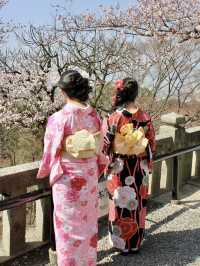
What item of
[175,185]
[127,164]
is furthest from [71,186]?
[175,185]

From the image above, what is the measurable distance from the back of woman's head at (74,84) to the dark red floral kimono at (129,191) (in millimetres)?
790

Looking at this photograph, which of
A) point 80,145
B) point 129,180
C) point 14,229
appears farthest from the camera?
point 129,180

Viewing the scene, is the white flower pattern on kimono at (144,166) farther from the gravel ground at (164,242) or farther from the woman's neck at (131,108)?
the gravel ground at (164,242)

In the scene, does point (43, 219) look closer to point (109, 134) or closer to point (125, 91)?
point (109, 134)

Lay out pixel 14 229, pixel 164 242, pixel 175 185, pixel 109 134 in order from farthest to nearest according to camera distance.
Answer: pixel 175 185
pixel 164 242
pixel 109 134
pixel 14 229

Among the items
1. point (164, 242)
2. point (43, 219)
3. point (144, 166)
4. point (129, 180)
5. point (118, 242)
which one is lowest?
point (164, 242)

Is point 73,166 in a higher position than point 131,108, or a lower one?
lower

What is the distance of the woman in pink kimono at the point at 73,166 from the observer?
301 centimetres

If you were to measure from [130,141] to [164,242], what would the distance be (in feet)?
3.88

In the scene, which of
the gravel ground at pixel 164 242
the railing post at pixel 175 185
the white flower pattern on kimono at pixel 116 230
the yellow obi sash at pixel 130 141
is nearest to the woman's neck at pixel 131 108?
the yellow obi sash at pixel 130 141

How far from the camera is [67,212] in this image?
3.06m

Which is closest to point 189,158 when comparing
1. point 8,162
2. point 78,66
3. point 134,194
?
point 134,194

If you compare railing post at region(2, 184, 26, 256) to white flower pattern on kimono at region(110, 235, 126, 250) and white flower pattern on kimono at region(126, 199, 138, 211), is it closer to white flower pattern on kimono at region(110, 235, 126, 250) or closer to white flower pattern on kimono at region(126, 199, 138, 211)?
white flower pattern on kimono at region(110, 235, 126, 250)

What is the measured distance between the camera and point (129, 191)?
3.77 metres
